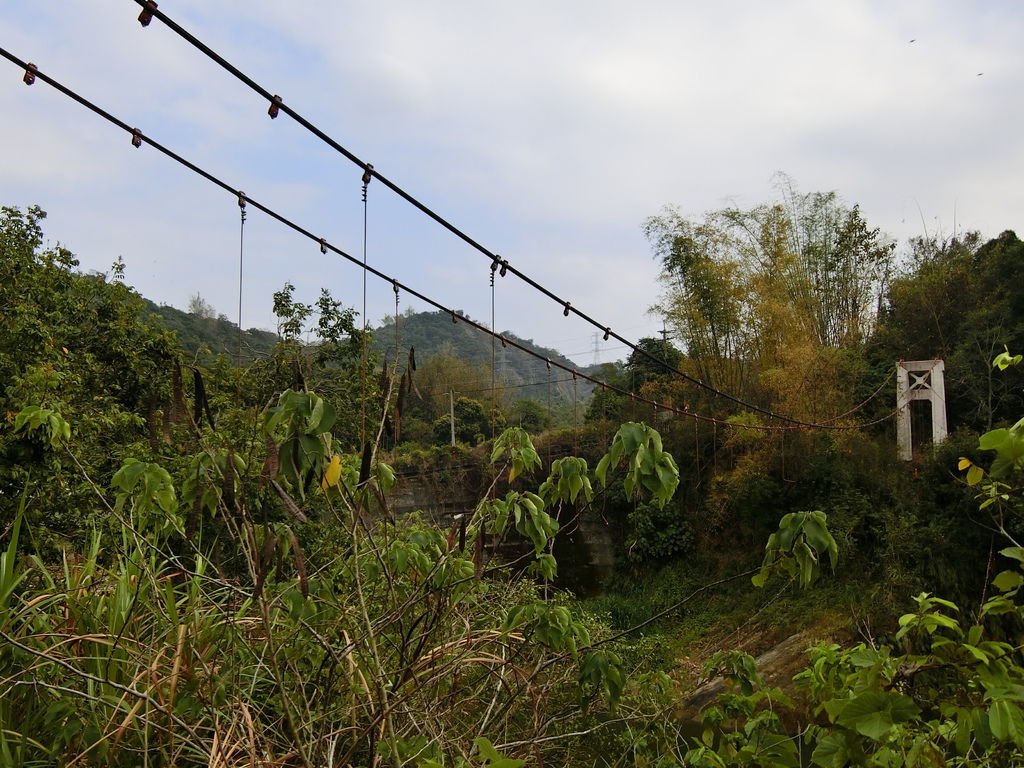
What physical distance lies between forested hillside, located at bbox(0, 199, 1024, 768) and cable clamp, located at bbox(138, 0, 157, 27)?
2.02ft

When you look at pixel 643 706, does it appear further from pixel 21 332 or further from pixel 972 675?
pixel 21 332

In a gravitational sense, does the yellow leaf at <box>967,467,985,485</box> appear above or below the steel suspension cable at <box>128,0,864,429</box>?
below

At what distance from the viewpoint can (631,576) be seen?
12797 millimetres

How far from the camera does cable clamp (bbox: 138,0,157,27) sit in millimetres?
1402

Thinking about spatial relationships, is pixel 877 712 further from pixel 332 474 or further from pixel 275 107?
pixel 275 107

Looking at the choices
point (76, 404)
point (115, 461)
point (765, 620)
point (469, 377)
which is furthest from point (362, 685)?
point (469, 377)

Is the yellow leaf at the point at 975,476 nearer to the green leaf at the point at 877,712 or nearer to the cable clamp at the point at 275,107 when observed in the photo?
the green leaf at the point at 877,712

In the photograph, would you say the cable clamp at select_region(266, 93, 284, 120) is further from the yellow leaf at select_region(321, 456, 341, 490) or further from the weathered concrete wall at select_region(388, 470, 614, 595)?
the weathered concrete wall at select_region(388, 470, 614, 595)

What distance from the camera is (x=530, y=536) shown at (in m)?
1.62

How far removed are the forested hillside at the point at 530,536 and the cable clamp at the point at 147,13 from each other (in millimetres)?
614

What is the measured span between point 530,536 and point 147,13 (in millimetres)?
1214

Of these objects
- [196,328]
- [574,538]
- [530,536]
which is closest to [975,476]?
[530,536]

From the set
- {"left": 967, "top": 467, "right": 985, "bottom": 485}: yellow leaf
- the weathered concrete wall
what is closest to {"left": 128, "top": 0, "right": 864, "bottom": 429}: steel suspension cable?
{"left": 967, "top": 467, "right": 985, "bottom": 485}: yellow leaf

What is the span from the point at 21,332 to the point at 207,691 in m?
6.18
